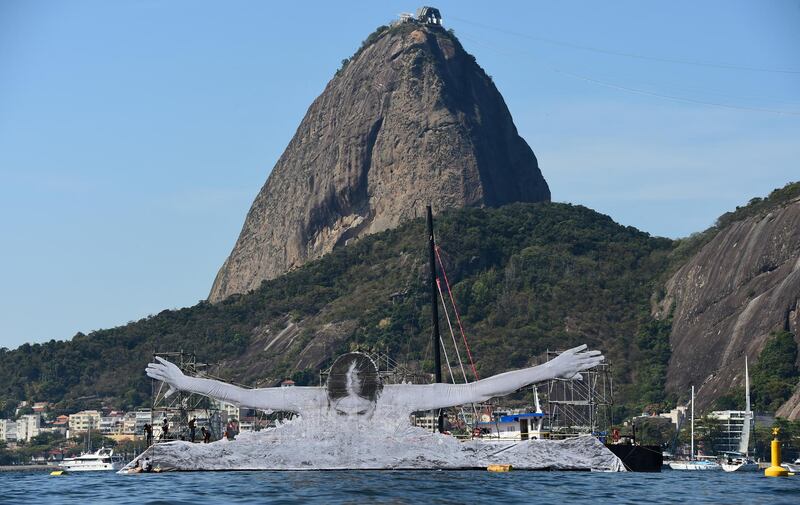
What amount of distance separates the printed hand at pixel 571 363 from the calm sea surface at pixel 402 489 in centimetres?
434

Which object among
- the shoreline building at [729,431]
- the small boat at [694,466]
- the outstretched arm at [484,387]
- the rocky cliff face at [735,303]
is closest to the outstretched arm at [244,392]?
the outstretched arm at [484,387]

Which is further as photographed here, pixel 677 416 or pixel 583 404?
pixel 677 416

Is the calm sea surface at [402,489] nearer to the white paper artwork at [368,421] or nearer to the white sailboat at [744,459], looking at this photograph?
the white paper artwork at [368,421]

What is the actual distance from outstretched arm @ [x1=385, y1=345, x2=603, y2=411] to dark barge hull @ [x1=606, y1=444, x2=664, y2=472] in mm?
14895

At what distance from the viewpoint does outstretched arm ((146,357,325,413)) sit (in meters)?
58.3

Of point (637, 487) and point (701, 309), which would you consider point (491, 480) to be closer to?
point (637, 487)

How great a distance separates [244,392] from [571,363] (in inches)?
551

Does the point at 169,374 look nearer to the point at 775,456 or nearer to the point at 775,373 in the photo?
the point at 775,456

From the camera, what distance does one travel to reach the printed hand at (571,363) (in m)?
57.8

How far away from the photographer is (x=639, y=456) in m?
74.4

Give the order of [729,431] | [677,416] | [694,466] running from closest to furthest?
[694,466] < [729,431] < [677,416]

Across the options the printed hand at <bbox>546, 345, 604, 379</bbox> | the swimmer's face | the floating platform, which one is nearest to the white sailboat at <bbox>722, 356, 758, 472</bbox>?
the floating platform

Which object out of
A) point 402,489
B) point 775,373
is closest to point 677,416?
point 775,373

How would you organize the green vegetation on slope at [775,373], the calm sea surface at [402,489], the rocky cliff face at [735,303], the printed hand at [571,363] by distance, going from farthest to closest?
1. the rocky cliff face at [735,303]
2. the green vegetation on slope at [775,373]
3. the printed hand at [571,363]
4. the calm sea surface at [402,489]
